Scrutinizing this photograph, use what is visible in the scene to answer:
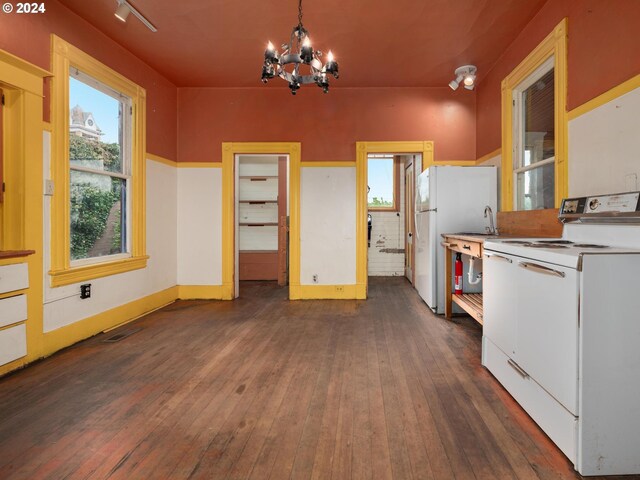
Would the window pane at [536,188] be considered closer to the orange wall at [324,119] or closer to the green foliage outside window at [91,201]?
the orange wall at [324,119]

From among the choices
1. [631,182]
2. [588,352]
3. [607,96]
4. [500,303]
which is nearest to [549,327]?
[588,352]

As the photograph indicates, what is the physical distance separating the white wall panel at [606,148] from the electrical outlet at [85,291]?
406cm

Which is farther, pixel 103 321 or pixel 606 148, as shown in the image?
pixel 103 321

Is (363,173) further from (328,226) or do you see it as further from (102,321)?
(102,321)

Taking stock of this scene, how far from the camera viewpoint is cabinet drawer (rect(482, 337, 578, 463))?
1436mm

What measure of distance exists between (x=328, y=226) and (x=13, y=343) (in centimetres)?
336

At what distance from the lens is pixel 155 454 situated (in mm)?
1516

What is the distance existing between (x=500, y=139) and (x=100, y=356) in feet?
14.5

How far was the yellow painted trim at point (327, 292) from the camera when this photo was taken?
4684 mm

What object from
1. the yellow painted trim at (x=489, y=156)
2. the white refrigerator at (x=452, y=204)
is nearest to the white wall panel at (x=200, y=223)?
the white refrigerator at (x=452, y=204)

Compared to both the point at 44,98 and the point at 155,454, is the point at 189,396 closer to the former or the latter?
the point at 155,454

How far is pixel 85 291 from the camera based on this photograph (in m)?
3.08

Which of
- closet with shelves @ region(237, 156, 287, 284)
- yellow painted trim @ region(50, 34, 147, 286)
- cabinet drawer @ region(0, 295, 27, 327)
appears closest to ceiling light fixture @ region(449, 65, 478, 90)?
closet with shelves @ region(237, 156, 287, 284)

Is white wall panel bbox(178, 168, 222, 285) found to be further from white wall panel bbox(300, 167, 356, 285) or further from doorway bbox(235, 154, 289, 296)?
doorway bbox(235, 154, 289, 296)
